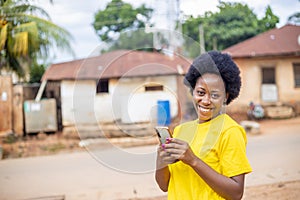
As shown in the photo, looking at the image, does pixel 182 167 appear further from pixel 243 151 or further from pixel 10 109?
pixel 10 109

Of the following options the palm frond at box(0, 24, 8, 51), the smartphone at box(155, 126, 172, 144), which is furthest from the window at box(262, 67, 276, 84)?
the smartphone at box(155, 126, 172, 144)

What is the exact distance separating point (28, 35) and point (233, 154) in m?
8.66

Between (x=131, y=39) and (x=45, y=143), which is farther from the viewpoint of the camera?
(x=45, y=143)

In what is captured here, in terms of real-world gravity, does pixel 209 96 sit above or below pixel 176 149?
above

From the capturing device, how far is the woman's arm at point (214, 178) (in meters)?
1.15

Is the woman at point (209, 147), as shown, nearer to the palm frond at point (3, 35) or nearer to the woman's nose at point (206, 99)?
the woman's nose at point (206, 99)

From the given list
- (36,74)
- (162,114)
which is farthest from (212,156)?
(36,74)

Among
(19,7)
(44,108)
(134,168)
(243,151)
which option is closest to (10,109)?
(44,108)

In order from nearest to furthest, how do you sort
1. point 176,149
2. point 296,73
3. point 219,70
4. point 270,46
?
1. point 176,149
2. point 219,70
3. point 270,46
4. point 296,73

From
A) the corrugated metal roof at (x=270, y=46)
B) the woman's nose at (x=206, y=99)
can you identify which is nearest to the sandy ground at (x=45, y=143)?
the corrugated metal roof at (x=270, y=46)

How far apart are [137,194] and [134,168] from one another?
2918mm

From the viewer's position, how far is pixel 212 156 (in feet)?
4.15

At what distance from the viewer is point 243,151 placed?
124 centimetres

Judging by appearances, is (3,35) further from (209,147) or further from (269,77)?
(269,77)
